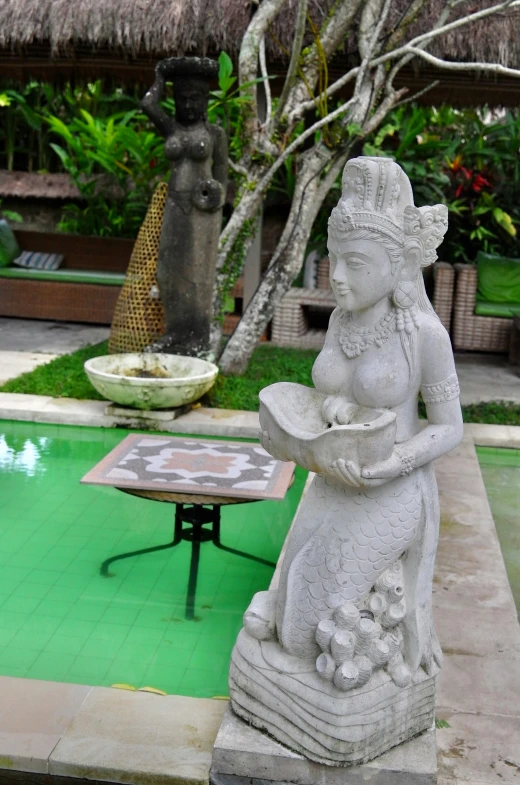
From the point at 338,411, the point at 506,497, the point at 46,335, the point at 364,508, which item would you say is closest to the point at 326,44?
the point at 506,497

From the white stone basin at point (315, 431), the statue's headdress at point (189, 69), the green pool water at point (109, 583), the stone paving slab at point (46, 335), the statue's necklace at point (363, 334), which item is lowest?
the stone paving slab at point (46, 335)


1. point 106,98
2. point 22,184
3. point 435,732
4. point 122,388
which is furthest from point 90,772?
point 106,98

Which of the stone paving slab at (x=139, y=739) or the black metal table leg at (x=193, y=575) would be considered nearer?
the stone paving slab at (x=139, y=739)

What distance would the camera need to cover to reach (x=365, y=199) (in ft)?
8.14

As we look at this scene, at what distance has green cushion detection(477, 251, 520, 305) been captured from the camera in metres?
9.46

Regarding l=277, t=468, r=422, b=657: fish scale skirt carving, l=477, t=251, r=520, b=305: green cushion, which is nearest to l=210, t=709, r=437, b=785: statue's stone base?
l=277, t=468, r=422, b=657: fish scale skirt carving

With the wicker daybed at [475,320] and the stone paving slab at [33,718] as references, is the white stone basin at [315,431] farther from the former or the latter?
the wicker daybed at [475,320]

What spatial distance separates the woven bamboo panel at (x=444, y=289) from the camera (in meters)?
9.21

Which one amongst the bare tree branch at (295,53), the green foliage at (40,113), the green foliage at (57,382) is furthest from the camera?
the green foliage at (40,113)

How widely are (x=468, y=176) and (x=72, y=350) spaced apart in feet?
15.3

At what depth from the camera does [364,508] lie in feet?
8.40

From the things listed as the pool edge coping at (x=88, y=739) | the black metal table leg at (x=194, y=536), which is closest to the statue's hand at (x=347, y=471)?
the pool edge coping at (x=88, y=739)

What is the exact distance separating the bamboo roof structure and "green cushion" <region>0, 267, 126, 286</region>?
2343 mm

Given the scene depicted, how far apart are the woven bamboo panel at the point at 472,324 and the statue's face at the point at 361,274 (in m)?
6.82
